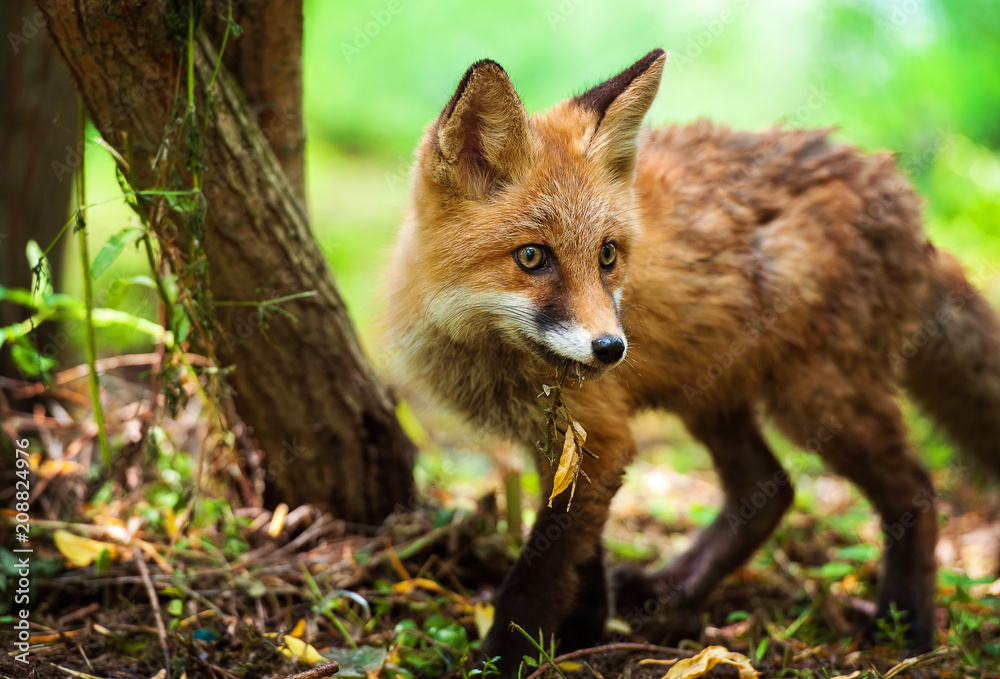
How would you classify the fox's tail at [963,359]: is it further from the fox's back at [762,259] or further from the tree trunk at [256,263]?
the tree trunk at [256,263]

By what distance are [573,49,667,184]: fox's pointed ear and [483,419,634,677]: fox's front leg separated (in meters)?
1.10

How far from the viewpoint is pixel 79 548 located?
10.4 feet

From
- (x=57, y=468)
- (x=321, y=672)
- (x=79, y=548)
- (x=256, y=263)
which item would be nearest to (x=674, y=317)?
(x=256, y=263)

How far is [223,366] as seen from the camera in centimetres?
336

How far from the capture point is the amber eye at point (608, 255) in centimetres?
279

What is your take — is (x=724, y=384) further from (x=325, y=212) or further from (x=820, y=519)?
(x=325, y=212)

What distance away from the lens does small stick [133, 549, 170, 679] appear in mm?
2700

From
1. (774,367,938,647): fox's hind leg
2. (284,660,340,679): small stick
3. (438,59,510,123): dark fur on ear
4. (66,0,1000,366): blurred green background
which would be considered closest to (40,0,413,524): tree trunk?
(438,59,510,123): dark fur on ear

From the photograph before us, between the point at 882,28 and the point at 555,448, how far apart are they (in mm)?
7931

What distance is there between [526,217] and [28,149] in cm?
352

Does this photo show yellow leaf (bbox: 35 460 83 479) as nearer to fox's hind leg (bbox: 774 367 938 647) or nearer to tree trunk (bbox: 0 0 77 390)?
tree trunk (bbox: 0 0 77 390)

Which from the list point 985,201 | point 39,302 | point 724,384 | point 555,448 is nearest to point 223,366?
point 39,302

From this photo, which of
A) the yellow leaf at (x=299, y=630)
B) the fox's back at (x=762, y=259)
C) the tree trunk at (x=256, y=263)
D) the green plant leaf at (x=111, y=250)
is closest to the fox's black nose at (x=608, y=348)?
the fox's back at (x=762, y=259)

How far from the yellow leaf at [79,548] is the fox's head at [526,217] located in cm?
171
